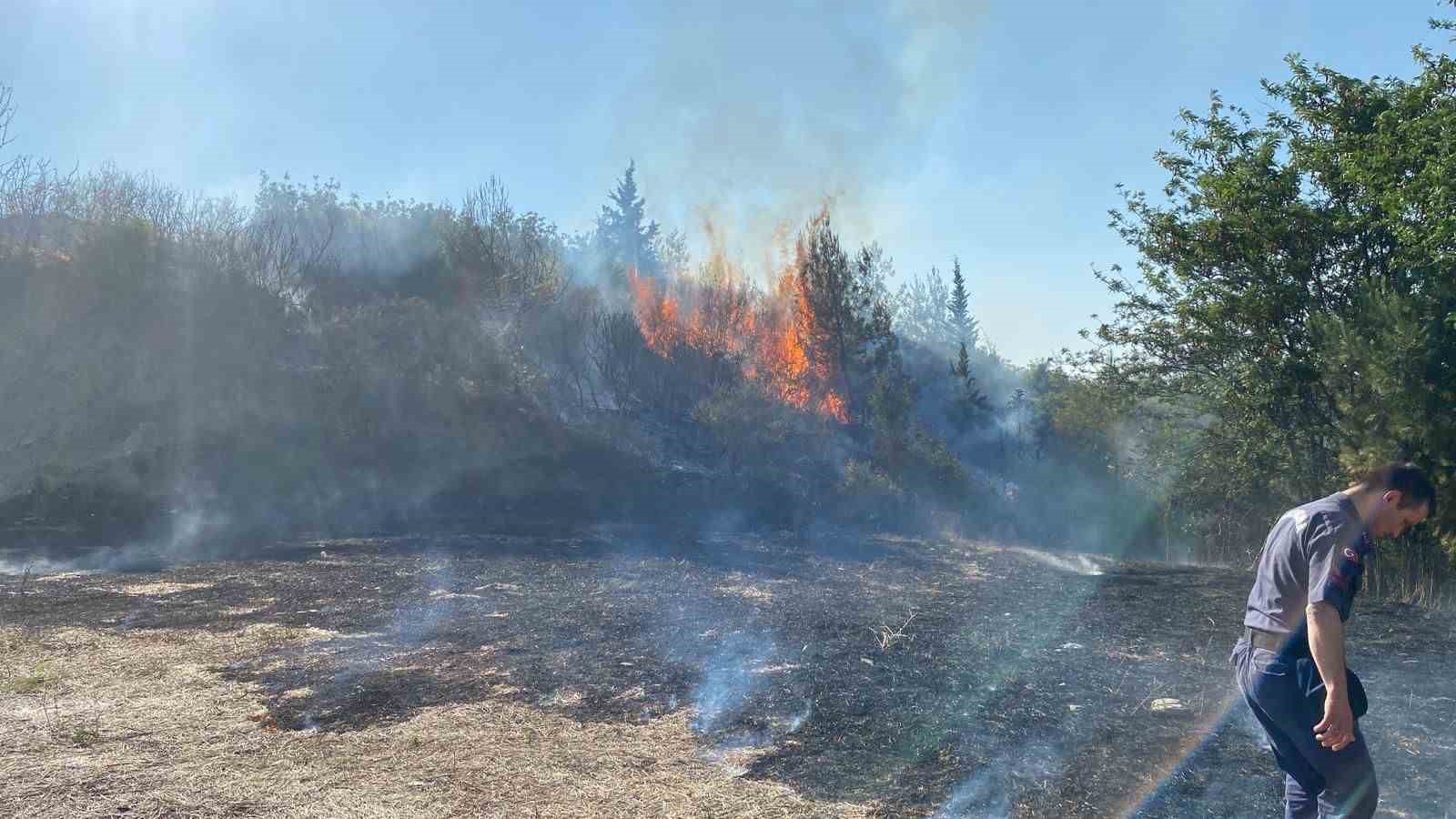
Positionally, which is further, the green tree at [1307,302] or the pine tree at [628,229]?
the pine tree at [628,229]

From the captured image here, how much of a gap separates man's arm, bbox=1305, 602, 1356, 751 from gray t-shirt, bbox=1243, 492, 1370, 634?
51 mm

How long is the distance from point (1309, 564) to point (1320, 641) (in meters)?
0.29

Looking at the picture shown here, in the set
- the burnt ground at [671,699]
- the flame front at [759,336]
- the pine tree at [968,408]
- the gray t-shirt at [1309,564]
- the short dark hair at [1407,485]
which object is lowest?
the burnt ground at [671,699]

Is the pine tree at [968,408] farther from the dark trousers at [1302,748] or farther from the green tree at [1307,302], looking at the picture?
the dark trousers at [1302,748]

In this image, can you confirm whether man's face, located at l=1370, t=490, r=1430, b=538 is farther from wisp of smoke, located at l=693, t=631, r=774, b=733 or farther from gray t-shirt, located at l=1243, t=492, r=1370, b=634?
wisp of smoke, located at l=693, t=631, r=774, b=733

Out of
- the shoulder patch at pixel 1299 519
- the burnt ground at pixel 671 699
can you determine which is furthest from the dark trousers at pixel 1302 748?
the burnt ground at pixel 671 699

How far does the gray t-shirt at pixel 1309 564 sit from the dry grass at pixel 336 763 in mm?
2107

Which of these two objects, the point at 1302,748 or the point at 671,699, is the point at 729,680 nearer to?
the point at 671,699

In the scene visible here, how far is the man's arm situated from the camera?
2990 millimetres

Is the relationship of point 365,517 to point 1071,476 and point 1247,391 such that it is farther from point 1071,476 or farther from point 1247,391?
point 1071,476

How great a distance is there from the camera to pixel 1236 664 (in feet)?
11.3

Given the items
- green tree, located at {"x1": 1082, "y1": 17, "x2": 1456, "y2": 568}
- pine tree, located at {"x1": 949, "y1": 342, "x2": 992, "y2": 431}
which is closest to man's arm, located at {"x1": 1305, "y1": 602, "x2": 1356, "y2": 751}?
green tree, located at {"x1": 1082, "y1": 17, "x2": 1456, "y2": 568}

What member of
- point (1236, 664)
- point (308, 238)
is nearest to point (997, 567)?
point (1236, 664)

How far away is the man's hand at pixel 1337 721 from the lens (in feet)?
9.81
